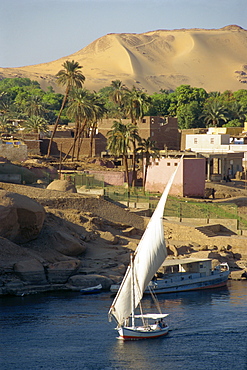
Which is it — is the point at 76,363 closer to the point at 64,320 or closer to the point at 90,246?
the point at 64,320

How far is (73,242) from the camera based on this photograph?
39.6 metres

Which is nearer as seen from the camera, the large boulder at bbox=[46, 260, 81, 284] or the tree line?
the large boulder at bbox=[46, 260, 81, 284]

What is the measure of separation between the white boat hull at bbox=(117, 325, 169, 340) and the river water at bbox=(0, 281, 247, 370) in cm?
29

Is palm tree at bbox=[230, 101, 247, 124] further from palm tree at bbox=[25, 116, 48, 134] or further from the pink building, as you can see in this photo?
the pink building

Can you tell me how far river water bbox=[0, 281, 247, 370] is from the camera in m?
26.5

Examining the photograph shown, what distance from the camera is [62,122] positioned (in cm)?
10706

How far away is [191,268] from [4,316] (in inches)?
429

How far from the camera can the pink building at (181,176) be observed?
5412cm

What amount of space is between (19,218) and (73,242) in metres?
3.19

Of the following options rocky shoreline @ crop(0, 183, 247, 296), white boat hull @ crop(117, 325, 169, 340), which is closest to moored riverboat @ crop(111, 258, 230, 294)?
rocky shoreline @ crop(0, 183, 247, 296)

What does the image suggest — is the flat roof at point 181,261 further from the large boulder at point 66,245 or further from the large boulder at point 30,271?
the large boulder at point 30,271

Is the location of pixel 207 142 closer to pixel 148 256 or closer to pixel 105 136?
pixel 105 136

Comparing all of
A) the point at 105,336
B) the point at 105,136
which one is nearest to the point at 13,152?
the point at 105,136

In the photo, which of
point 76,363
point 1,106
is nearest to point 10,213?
point 76,363
